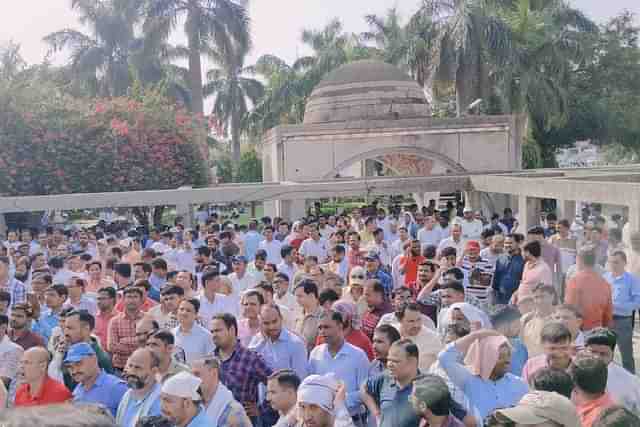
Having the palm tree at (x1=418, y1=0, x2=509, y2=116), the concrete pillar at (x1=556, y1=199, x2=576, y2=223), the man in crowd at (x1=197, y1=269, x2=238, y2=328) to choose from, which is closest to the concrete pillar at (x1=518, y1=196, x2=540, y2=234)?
the concrete pillar at (x1=556, y1=199, x2=576, y2=223)

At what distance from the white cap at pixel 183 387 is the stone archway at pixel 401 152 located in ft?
55.8

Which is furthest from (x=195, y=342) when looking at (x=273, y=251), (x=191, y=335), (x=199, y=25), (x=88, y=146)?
(x=199, y=25)

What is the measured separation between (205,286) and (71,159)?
15.3 metres

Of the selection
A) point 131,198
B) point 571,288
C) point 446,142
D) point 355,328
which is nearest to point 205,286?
point 355,328

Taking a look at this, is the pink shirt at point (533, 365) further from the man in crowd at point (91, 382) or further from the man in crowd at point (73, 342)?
the man in crowd at point (73, 342)

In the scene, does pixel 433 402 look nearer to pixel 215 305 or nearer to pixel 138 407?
pixel 138 407

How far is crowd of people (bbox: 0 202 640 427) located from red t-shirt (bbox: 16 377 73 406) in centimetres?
1

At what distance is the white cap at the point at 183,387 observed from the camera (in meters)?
3.65

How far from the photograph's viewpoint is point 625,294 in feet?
21.5

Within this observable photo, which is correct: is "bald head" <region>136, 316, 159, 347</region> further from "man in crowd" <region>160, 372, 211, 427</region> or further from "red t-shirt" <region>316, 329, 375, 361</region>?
"man in crowd" <region>160, 372, 211, 427</region>

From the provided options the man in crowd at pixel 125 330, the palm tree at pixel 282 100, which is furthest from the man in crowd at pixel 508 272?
the palm tree at pixel 282 100

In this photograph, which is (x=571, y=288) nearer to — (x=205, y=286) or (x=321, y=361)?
(x=321, y=361)

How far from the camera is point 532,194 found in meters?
12.5

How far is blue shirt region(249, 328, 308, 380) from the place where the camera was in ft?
16.6
